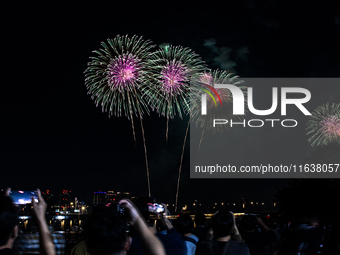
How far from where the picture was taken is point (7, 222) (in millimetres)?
2885

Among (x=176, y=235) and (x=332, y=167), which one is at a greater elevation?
(x=332, y=167)

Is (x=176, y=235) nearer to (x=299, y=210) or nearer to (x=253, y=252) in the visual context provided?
(x=253, y=252)

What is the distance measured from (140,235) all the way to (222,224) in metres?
2.45

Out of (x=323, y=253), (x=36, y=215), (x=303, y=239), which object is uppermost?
(x=36, y=215)

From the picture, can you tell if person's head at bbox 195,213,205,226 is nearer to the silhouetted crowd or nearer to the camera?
the silhouetted crowd

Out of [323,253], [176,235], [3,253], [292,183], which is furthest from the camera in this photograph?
[292,183]

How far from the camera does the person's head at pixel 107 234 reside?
2.54 meters

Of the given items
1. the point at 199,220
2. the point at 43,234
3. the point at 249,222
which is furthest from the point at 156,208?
the point at 249,222

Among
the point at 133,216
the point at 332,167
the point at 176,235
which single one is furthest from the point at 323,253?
the point at 332,167

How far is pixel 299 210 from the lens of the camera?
54375 mm

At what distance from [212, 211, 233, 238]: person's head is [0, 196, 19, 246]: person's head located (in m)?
2.68

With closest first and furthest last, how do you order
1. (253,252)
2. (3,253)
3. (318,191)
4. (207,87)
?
(3,253)
(253,252)
(207,87)
(318,191)

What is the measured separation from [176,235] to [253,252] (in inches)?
109

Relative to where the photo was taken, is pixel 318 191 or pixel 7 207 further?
pixel 318 191
